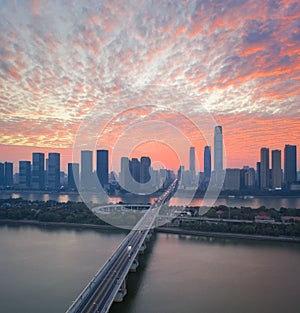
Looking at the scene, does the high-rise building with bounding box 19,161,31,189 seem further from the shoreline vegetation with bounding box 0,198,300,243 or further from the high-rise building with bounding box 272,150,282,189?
the high-rise building with bounding box 272,150,282,189

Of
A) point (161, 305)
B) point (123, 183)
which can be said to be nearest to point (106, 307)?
point (161, 305)

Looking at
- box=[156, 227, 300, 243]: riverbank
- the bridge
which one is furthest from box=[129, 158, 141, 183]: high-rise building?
the bridge

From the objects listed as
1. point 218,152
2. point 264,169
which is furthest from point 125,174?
point 264,169

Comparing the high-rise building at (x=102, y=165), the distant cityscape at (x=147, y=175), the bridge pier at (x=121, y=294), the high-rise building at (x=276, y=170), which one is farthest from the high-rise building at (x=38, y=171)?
the bridge pier at (x=121, y=294)

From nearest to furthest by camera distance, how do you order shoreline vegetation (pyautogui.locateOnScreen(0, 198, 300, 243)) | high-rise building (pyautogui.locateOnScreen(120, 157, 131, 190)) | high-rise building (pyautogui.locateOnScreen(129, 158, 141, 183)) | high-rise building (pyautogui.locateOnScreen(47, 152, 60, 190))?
1. shoreline vegetation (pyautogui.locateOnScreen(0, 198, 300, 243))
2. high-rise building (pyautogui.locateOnScreen(120, 157, 131, 190))
3. high-rise building (pyautogui.locateOnScreen(129, 158, 141, 183))
4. high-rise building (pyautogui.locateOnScreen(47, 152, 60, 190))

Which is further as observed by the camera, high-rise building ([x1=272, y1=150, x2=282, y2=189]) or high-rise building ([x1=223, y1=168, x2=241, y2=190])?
high-rise building ([x1=272, y1=150, x2=282, y2=189])

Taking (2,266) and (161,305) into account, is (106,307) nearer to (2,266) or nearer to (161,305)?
(161,305)

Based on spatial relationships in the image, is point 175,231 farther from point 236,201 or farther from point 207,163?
point 207,163
